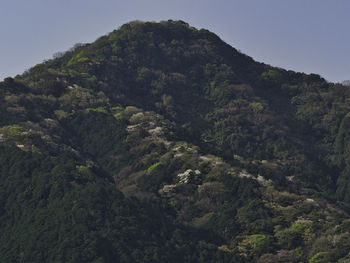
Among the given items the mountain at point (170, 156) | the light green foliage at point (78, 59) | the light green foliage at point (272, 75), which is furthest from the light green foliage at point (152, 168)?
the light green foliage at point (272, 75)

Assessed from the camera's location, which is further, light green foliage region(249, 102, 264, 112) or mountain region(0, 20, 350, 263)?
light green foliage region(249, 102, 264, 112)

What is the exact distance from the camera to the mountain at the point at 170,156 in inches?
3497

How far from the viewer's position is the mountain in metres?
88.8

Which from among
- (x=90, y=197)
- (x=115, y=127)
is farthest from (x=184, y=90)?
(x=90, y=197)

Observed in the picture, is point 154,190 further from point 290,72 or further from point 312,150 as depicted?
point 290,72

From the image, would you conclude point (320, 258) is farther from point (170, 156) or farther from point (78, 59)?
point (78, 59)

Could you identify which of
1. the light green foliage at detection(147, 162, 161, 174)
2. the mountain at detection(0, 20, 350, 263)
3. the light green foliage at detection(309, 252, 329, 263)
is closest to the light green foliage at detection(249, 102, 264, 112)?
the mountain at detection(0, 20, 350, 263)

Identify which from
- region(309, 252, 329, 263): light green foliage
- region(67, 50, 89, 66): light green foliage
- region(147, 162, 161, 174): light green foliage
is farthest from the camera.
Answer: region(67, 50, 89, 66): light green foliage

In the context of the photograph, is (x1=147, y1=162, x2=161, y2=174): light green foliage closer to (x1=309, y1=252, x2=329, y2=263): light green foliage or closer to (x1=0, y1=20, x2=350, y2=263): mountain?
(x1=0, y1=20, x2=350, y2=263): mountain

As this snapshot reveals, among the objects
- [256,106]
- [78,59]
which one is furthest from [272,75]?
[78,59]

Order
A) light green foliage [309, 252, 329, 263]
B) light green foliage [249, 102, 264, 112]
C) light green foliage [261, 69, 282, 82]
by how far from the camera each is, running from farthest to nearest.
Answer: light green foliage [261, 69, 282, 82], light green foliage [249, 102, 264, 112], light green foliage [309, 252, 329, 263]

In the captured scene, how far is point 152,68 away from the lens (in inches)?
6978

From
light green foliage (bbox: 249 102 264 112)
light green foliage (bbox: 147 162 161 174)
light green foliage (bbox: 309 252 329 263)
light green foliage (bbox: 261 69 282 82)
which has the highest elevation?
light green foliage (bbox: 261 69 282 82)

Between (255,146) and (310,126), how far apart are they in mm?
20398
